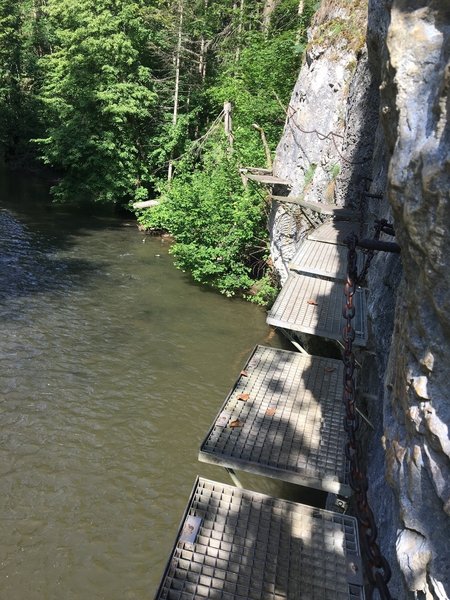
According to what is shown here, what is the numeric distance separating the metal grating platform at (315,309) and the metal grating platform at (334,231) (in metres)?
1.74

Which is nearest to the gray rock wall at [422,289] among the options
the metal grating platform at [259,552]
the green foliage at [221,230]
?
the metal grating platform at [259,552]

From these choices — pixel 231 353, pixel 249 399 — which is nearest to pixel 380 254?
pixel 249 399

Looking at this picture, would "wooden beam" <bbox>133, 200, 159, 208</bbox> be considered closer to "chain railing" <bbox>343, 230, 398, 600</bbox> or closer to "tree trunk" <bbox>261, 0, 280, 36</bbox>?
"tree trunk" <bbox>261, 0, 280, 36</bbox>

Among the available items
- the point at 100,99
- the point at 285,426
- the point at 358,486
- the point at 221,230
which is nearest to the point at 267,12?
the point at 100,99

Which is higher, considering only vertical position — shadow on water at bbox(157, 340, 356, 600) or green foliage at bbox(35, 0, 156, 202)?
green foliage at bbox(35, 0, 156, 202)

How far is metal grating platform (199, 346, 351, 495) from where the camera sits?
388 cm

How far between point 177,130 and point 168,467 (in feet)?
57.6

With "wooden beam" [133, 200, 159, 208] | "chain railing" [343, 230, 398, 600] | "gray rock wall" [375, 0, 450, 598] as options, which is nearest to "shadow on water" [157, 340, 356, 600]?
"chain railing" [343, 230, 398, 600]

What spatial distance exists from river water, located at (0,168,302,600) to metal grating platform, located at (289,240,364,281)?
3296mm

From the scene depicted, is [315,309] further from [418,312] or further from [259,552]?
[418,312]

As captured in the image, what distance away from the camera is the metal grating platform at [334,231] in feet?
28.3

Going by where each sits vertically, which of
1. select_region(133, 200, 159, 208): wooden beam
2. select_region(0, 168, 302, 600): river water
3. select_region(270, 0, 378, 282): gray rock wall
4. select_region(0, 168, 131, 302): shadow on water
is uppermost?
select_region(270, 0, 378, 282): gray rock wall

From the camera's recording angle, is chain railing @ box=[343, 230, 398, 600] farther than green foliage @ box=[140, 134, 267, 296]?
No

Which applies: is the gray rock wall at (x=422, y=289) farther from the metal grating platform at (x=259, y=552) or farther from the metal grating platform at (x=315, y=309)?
the metal grating platform at (x=315, y=309)
